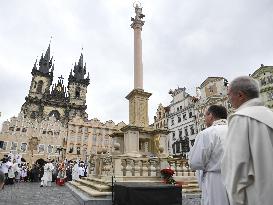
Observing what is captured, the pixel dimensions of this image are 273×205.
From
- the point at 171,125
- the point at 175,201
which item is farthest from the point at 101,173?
the point at 171,125

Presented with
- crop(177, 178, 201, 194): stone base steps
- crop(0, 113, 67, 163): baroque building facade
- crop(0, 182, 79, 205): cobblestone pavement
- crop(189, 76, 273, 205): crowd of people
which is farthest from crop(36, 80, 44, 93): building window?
crop(189, 76, 273, 205): crowd of people

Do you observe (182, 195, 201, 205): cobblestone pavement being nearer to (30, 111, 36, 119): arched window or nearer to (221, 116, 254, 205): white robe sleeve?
(221, 116, 254, 205): white robe sleeve

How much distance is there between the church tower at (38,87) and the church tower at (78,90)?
7.42 metres

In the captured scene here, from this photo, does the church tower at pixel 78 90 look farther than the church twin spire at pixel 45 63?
No

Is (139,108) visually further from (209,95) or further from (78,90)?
(78,90)

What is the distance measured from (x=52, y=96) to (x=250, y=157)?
258 feet

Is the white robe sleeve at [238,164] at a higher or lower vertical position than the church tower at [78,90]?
lower

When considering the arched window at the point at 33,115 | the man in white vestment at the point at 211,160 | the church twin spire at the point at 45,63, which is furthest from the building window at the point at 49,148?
the man in white vestment at the point at 211,160

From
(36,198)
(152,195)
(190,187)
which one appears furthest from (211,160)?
(36,198)

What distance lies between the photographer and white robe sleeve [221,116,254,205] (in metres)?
1.95

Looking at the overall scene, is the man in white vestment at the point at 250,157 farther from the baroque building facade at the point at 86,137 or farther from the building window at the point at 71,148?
the building window at the point at 71,148

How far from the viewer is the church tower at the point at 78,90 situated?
75469 mm

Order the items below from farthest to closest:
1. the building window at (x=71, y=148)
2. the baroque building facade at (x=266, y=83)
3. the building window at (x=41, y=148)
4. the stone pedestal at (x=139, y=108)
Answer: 1. the building window at (x=71, y=148)
2. the building window at (x=41, y=148)
3. the baroque building facade at (x=266, y=83)
4. the stone pedestal at (x=139, y=108)

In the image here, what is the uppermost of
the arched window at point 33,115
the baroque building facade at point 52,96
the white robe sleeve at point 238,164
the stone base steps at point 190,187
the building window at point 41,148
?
the baroque building facade at point 52,96
